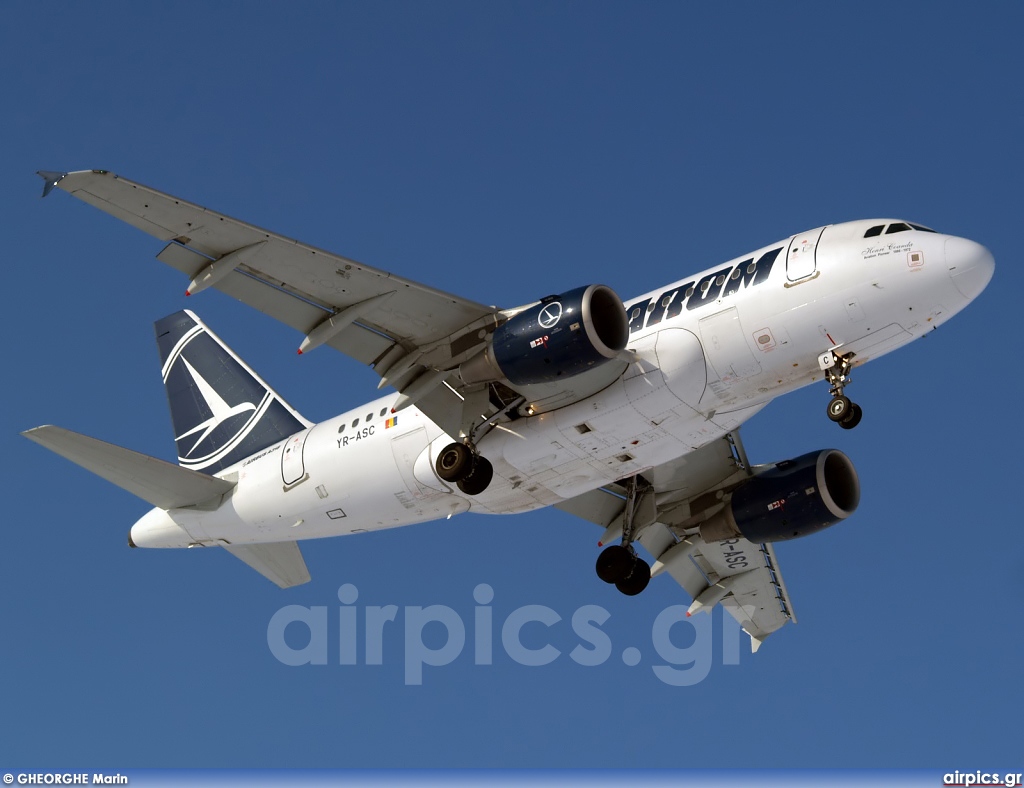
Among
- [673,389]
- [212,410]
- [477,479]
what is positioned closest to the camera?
[673,389]

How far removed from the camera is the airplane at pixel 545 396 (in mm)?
25719

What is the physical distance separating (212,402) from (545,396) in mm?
12341

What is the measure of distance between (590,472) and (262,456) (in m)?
8.60

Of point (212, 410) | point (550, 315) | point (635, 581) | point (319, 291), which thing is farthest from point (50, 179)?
point (635, 581)

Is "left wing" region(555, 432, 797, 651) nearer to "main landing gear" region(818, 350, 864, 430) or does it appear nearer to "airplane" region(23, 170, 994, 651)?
"airplane" region(23, 170, 994, 651)

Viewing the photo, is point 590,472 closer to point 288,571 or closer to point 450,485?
point 450,485

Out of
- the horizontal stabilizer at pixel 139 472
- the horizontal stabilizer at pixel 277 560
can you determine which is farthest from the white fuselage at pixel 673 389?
the horizontal stabilizer at pixel 277 560

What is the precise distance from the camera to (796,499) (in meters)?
32.6

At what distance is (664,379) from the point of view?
26797mm

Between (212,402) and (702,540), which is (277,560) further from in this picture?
(702,540)

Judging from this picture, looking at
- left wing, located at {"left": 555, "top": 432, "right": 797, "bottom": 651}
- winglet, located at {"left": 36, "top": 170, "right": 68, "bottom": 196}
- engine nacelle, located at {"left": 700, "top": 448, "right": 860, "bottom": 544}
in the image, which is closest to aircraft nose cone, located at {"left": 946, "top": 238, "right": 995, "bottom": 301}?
engine nacelle, located at {"left": 700, "top": 448, "right": 860, "bottom": 544}

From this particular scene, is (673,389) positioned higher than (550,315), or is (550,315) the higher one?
(550,315)

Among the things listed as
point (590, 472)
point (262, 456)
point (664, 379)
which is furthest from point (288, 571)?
point (664, 379)

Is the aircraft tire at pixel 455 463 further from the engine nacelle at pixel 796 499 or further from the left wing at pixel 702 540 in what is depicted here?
the engine nacelle at pixel 796 499
